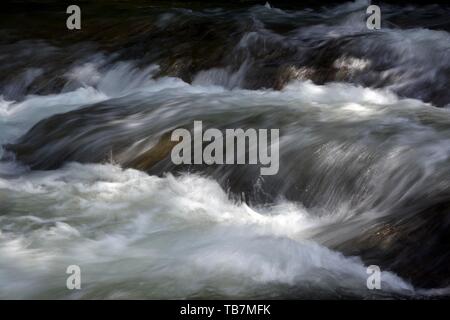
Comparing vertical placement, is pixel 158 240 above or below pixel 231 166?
below

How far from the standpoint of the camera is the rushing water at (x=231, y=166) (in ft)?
14.4

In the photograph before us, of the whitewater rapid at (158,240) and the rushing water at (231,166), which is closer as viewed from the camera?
the whitewater rapid at (158,240)

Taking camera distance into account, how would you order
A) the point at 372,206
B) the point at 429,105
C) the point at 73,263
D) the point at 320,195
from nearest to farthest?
the point at 73,263 < the point at 372,206 < the point at 320,195 < the point at 429,105

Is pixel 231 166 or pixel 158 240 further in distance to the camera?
pixel 231 166

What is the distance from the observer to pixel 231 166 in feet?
19.8

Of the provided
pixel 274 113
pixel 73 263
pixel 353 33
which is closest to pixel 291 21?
pixel 353 33

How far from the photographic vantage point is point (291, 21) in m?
10.7

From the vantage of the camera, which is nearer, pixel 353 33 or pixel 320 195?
pixel 320 195

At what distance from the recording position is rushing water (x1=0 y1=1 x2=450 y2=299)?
439cm

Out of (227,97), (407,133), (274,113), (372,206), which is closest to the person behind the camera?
(372,206)

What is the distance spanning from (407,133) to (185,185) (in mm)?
1785

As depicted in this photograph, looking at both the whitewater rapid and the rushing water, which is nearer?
the whitewater rapid
